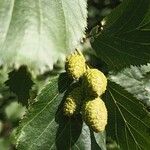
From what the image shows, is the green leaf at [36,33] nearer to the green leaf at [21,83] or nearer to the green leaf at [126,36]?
the green leaf at [126,36]

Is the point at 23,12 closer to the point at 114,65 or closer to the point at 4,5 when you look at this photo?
the point at 4,5

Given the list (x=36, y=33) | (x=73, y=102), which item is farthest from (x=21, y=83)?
(x=36, y=33)

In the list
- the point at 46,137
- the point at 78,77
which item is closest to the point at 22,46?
the point at 78,77

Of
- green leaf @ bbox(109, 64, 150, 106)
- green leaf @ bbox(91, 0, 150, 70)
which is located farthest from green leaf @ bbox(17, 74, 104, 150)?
green leaf @ bbox(109, 64, 150, 106)

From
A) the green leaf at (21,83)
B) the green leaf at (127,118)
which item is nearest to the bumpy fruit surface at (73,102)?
the green leaf at (127,118)

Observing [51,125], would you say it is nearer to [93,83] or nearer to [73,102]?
[73,102]

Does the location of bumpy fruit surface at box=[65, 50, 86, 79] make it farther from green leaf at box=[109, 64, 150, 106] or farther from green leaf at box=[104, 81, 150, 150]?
green leaf at box=[109, 64, 150, 106]
